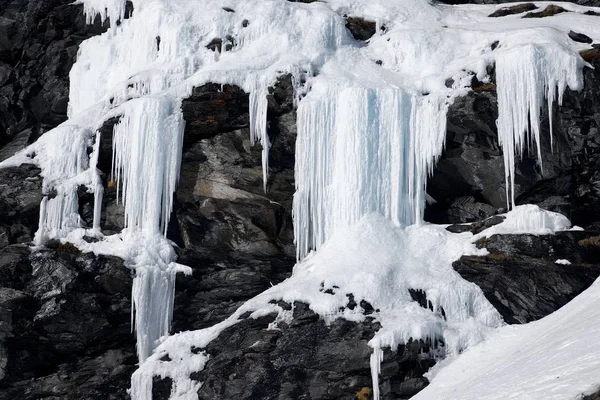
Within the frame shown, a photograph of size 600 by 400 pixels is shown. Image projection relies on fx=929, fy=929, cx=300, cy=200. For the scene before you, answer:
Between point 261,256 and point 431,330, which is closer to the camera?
point 431,330

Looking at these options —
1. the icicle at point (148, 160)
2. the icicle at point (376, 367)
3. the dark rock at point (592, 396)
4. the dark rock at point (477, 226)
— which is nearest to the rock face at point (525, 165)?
the dark rock at point (477, 226)

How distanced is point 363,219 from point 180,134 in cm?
529

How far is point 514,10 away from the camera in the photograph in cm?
2961

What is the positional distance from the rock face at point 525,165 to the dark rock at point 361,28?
485cm

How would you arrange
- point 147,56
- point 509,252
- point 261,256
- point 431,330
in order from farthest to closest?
1. point 147,56
2. point 261,256
3. point 509,252
4. point 431,330

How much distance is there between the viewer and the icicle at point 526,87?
2358cm

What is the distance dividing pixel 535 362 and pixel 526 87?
30.7ft

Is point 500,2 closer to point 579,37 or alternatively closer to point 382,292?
point 579,37

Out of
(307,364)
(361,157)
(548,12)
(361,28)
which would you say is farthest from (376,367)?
(548,12)

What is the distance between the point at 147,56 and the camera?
27.0m

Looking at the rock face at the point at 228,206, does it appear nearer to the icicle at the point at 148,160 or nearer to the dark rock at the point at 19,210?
the icicle at the point at 148,160

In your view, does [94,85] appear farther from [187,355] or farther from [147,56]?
[187,355]

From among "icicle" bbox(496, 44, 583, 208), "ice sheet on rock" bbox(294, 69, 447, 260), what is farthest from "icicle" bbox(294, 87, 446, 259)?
"icicle" bbox(496, 44, 583, 208)

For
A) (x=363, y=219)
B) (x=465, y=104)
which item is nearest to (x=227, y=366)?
(x=363, y=219)
